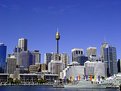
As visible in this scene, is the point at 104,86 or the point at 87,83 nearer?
the point at 87,83

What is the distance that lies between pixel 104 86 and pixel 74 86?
2136cm

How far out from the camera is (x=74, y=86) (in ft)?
610

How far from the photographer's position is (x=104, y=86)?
635 feet

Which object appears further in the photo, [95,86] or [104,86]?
[104,86]

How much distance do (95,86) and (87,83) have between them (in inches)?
203

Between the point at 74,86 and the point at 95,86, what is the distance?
13761 millimetres

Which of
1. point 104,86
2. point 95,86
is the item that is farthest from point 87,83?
point 104,86

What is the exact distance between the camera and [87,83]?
593 ft

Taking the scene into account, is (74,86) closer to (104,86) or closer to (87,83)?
(87,83)

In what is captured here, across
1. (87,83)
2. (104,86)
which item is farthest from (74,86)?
(104,86)

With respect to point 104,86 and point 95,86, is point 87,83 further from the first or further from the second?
point 104,86

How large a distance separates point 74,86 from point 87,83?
957 centimetres

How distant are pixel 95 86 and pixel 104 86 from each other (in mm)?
15419
